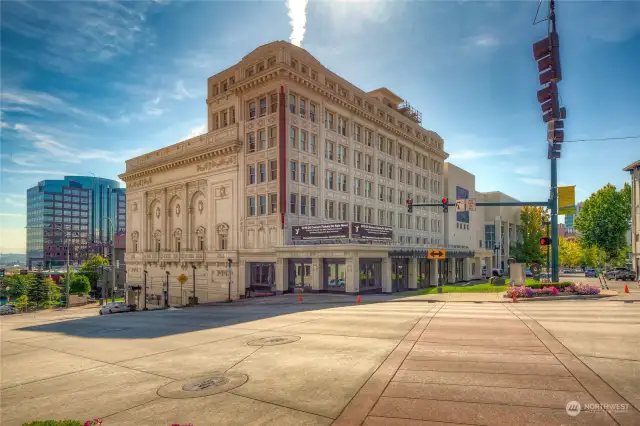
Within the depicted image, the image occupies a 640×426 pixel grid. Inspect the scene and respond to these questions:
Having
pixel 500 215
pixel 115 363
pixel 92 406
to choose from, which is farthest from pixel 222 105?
pixel 500 215

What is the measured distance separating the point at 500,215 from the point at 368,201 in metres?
46.7

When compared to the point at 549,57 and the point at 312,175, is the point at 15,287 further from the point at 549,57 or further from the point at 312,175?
the point at 549,57

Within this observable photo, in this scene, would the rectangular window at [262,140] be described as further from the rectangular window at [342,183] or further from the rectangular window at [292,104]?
the rectangular window at [342,183]

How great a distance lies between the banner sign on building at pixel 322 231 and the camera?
3925 cm

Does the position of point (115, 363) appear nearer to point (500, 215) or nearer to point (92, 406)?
point (92, 406)

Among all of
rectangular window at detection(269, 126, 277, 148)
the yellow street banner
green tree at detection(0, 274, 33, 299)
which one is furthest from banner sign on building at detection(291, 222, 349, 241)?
green tree at detection(0, 274, 33, 299)

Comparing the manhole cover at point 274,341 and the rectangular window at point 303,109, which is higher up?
the rectangular window at point 303,109

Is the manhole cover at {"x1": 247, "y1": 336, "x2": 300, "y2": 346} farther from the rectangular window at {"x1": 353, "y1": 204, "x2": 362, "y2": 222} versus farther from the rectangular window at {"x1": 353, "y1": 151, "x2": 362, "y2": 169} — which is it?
the rectangular window at {"x1": 353, "y1": 151, "x2": 362, "y2": 169}

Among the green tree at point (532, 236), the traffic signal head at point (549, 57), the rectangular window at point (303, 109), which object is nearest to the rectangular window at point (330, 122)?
the rectangular window at point (303, 109)

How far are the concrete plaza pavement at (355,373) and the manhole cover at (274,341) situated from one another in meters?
0.11

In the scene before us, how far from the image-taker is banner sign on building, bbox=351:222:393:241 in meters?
39.9

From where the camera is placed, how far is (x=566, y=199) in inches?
952

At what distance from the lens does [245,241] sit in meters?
46.4

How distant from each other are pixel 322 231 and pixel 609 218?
61.2 metres
